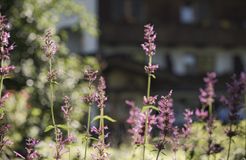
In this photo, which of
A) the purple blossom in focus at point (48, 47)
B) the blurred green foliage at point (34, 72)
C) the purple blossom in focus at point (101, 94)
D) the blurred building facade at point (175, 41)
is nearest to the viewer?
the purple blossom in focus at point (48, 47)

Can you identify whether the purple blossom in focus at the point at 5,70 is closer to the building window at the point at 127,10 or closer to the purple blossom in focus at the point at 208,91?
the purple blossom in focus at the point at 208,91

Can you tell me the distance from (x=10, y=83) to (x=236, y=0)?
37677mm

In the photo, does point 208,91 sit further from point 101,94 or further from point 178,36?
point 178,36

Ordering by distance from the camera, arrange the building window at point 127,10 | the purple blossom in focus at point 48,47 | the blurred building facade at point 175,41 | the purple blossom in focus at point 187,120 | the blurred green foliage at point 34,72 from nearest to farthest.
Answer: the purple blossom in focus at point 48,47 → the purple blossom in focus at point 187,120 → the blurred green foliage at point 34,72 → the blurred building facade at point 175,41 → the building window at point 127,10

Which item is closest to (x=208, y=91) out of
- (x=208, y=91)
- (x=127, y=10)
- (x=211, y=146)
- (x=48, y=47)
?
(x=208, y=91)

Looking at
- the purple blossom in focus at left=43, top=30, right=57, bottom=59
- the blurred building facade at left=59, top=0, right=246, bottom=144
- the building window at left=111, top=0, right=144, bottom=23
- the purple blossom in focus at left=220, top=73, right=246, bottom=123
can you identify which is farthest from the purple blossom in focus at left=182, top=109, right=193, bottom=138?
the building window at left=111, top=0, right=144, bottom=23

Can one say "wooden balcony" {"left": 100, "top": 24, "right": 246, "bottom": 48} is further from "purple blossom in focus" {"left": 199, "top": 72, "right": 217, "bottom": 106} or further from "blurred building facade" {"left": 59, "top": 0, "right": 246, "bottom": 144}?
"purple blossom in focus" {"left": 199, "top": 72, "right": 217, "bottom": 106}

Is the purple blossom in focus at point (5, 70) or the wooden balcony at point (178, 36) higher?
the wooden balcony at point (178, 36)

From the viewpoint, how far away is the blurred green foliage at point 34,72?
11.9 m

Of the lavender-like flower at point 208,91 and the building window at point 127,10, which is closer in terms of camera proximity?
the lavender-like flower at point 208,91

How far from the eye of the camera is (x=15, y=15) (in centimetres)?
1212

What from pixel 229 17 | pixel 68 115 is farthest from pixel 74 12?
pixel 229 17

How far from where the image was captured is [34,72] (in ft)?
40.2

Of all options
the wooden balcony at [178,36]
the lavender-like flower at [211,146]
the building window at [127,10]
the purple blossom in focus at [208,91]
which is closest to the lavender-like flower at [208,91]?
the purple blossom in focus at [208,91]
